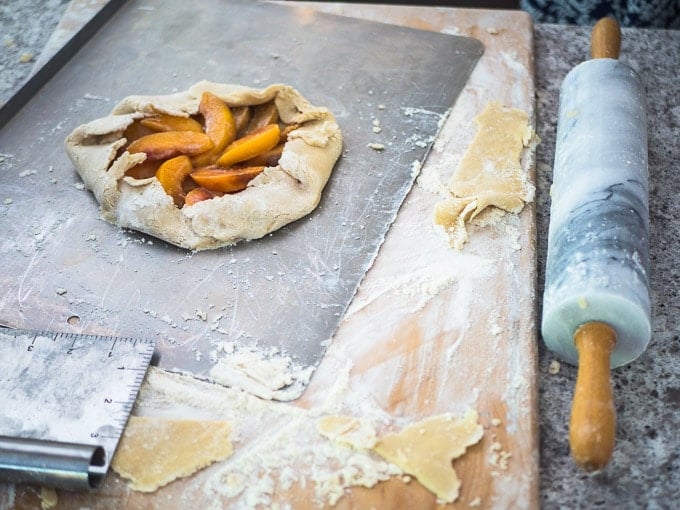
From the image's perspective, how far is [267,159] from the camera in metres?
1.94

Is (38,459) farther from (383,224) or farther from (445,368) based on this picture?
(383,224)

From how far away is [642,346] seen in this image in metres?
1.43

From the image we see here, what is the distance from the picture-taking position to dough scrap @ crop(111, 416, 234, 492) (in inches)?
53.2

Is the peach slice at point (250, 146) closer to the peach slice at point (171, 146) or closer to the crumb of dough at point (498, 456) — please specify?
the peach slice at point (171, 146)

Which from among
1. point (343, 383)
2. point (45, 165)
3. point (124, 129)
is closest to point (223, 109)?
point (124, 129)

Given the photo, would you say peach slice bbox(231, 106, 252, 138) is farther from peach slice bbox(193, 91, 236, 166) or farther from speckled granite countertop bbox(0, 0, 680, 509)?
speckled granite countertop bbox(0, 0, 680, 509)

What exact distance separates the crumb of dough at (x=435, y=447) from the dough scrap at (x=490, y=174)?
49cm

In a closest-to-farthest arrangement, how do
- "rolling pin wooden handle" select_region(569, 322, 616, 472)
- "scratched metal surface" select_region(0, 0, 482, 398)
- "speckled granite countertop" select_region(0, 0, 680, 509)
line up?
"rolling pin wooden handle" select_region(569, 322, 616, 472), "speckled granite countertop" select_region(0, 0, 680, 509), "scratched metal surface" select_region(0, 0, 482, 398)

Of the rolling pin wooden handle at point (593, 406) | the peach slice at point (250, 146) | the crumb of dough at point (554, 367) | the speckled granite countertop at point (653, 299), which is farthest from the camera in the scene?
the peach slice at point (250, 146)

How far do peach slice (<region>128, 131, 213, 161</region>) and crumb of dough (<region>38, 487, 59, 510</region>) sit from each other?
0.88 metres

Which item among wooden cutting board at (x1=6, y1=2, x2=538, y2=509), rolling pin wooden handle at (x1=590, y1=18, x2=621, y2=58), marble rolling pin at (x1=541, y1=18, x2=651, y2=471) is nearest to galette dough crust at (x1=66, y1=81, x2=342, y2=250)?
wooden cutting board at (x1=6, y1=2, x2=538, y2=509)

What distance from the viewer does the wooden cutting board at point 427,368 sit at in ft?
4.36

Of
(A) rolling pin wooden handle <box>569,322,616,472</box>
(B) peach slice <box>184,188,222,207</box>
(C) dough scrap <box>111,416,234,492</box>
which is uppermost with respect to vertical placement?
(A) rolling pin wooden handle <box>569,322,616,472</box>

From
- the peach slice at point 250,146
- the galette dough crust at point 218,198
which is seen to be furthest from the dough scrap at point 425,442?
the peach slice at point 250,146
